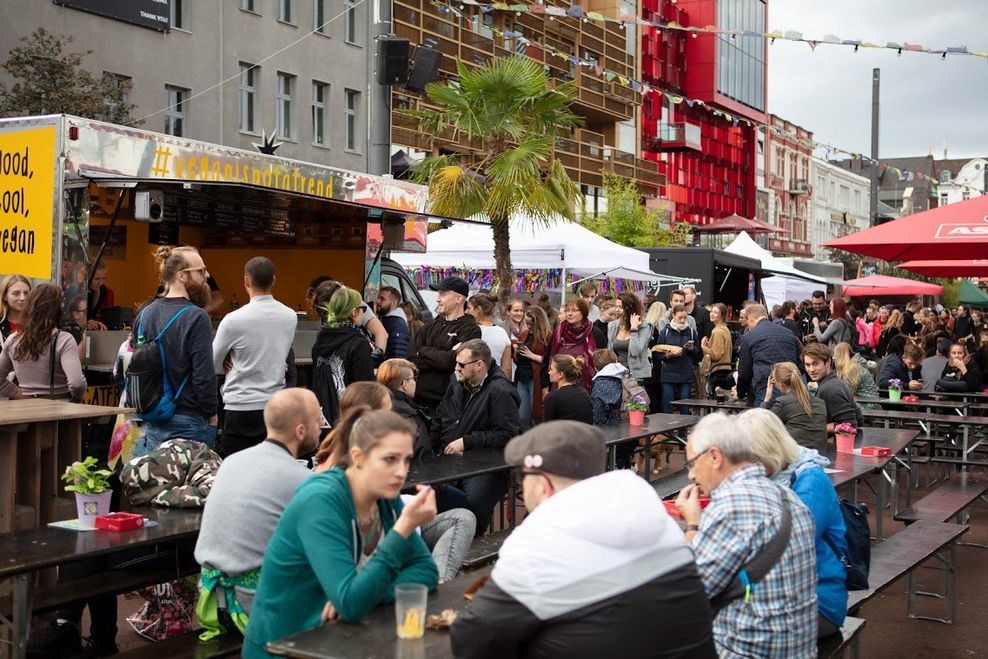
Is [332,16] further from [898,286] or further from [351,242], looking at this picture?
[898,286]

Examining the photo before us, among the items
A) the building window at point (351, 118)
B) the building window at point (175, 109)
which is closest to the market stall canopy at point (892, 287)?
the building window at point (351, 118)

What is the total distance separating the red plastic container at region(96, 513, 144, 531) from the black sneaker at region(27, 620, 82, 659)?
99 cm

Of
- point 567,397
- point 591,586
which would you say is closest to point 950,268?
point 567,397

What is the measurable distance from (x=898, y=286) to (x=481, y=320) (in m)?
31.3

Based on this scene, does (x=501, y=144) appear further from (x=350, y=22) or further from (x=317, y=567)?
(x=317, y=567)

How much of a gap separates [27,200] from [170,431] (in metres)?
3.25

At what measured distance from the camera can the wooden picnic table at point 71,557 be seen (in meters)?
4.79

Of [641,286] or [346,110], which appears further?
[346,110]

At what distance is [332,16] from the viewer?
2998 cm

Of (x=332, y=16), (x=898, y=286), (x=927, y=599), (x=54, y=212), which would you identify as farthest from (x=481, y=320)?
(x=898, y=286)

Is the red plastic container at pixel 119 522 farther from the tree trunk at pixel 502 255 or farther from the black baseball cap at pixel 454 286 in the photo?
the tree trunk at pixel 502 255

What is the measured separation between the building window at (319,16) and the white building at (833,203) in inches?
2594

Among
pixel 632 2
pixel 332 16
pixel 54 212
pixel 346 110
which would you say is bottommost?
pixel 54 212

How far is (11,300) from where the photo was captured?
326 inches
